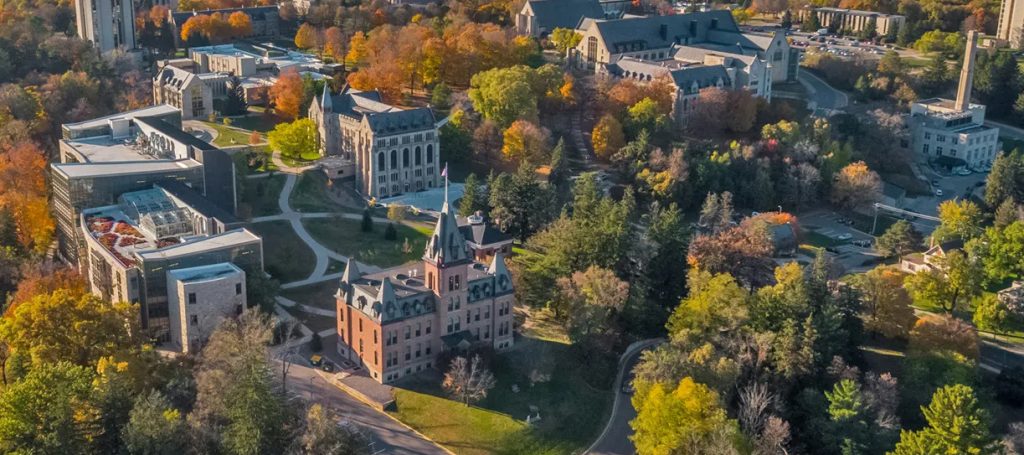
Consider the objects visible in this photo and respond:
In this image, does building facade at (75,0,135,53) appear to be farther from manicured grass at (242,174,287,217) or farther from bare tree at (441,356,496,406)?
bare tree at (441,356,496,406)

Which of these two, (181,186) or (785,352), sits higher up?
(181,186)

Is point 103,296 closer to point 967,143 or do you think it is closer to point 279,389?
point 279,389

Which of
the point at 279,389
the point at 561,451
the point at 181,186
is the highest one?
the point at 181,186

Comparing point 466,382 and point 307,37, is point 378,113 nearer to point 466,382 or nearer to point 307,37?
point 466,382

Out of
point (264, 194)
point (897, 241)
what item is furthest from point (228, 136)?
point (897, 241)

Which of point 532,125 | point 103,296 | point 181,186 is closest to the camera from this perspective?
point 103,296

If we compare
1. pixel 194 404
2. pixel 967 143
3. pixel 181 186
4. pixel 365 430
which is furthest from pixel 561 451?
pixel 967 143
